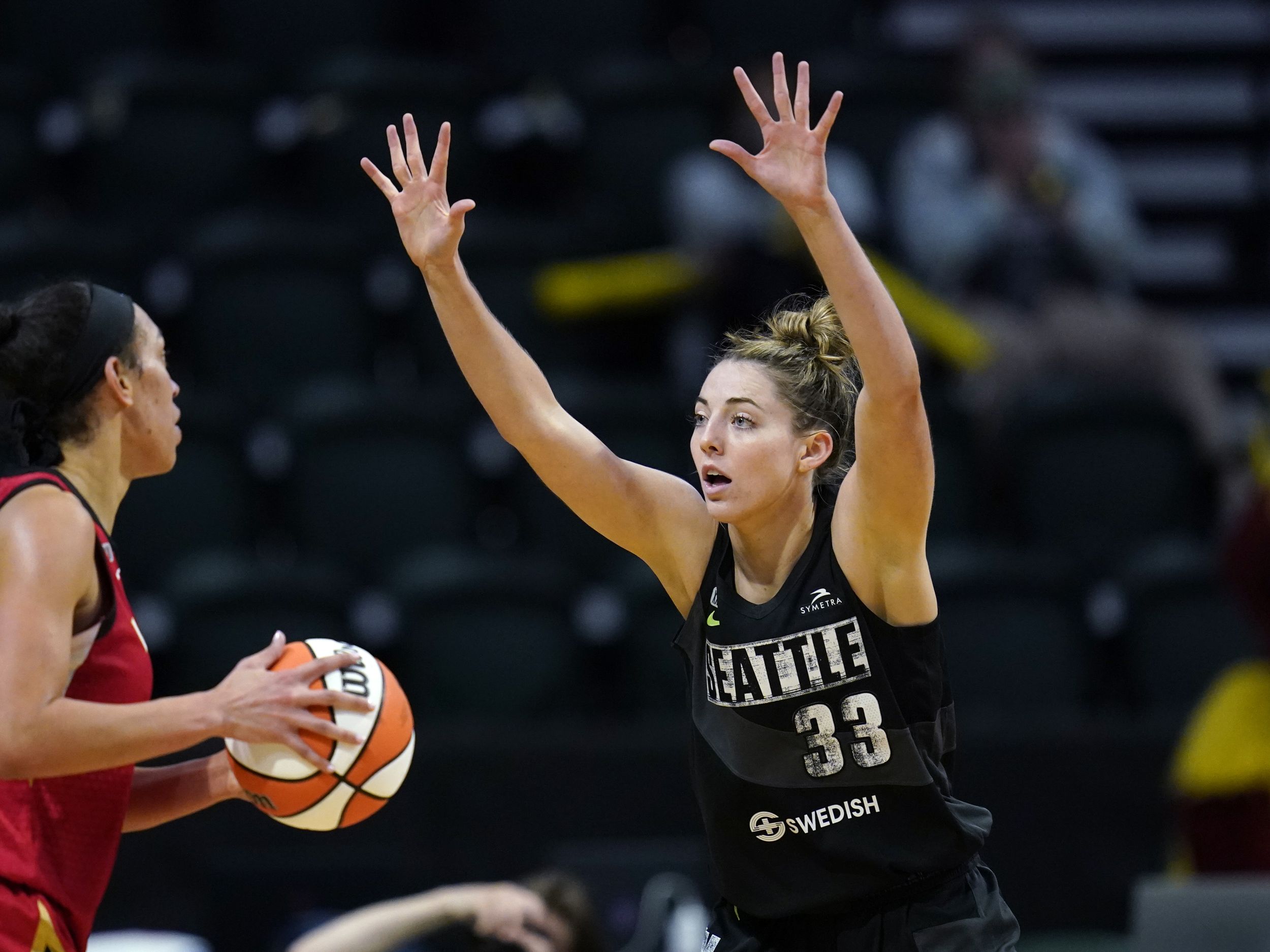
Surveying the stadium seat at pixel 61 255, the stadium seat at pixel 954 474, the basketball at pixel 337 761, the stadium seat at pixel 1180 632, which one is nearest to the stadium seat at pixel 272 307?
the stadium seat at pixel 61 255

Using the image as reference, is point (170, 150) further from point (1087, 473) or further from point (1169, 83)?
point (1169, 83)

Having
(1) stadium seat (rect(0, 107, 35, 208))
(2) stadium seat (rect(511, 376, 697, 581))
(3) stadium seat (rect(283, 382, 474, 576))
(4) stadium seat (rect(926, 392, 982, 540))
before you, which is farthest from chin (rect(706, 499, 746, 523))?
(1) stadium seat (rect(0, 107, 35, 208))

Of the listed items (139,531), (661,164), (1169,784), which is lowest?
(1169,784)

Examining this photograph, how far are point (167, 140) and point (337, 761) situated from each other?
589cm

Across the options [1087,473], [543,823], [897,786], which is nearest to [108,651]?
[897,786]

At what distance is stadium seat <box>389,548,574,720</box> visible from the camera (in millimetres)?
6691

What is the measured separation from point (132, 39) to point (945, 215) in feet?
13.5

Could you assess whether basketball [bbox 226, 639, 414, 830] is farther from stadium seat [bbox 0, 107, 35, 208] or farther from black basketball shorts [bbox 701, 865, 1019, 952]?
stadium seat [bbox 0, 107, 35, 208]

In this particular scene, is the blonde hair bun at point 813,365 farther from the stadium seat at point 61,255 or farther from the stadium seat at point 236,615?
the stadium seat at point 61,255

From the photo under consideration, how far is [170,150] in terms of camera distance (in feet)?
27.6

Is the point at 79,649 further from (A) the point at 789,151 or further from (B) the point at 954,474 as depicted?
(B) the point at 954,474

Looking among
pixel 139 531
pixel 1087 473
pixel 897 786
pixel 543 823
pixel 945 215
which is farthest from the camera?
pixel 945 215

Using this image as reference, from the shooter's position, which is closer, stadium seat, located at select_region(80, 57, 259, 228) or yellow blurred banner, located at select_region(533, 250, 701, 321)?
yellow blurred banner, located at select_region(533, 250, 701, 321)

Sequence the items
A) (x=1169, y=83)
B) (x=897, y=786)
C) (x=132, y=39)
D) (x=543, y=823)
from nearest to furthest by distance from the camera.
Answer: (x=897, y=786)
(x=543, y=823)
(x=132, y=39)
(x=1169, y=83)
